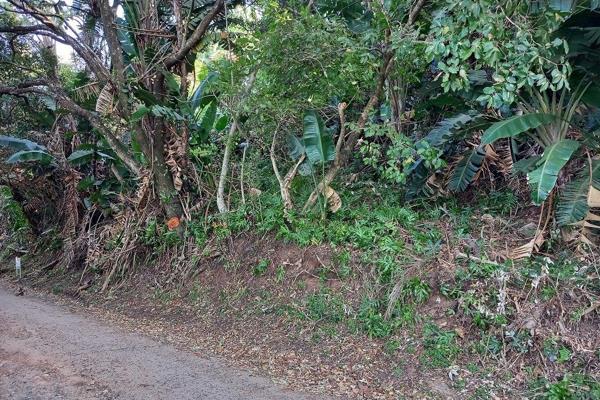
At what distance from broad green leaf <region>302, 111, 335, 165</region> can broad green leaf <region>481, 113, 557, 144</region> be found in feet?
8.94

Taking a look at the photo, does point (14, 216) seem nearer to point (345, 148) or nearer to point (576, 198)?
point (345, 148)

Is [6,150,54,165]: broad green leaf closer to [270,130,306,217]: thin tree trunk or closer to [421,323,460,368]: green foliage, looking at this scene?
[270,130,306,217]: thin tree trunk

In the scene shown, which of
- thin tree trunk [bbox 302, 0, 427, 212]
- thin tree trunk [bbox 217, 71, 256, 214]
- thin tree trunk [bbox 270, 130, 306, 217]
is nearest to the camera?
thin tree trunk [bbox 302, 0, 427, 212]

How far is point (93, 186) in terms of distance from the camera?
11.7 metres

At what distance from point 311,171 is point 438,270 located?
2.95 metres

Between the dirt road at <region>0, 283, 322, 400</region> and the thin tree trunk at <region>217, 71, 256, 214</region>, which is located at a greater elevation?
the thin tree trunk at <region>217, 71, 256, 214</region>

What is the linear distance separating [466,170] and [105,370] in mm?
5777

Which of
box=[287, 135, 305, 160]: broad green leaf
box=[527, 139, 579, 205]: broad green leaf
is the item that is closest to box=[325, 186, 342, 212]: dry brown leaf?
box=[287, 135, 305, 160]: broad green leaf

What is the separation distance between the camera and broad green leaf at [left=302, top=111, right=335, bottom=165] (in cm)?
802

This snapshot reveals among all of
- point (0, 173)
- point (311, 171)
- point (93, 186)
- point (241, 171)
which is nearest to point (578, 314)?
point (311, 171)

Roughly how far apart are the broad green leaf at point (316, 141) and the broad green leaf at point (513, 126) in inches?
107

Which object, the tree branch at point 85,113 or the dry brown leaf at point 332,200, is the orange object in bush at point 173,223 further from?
the dry brown leaf at point 332,200

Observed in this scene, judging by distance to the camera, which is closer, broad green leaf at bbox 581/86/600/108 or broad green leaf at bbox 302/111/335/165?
broad green leaf at bbox 581/86/600/108

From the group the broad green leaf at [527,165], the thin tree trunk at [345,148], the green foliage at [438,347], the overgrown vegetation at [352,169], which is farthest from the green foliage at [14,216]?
the broad green leaf at [527,165]
